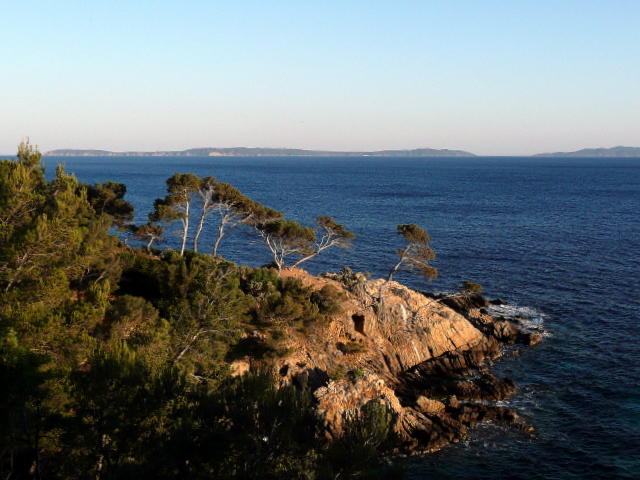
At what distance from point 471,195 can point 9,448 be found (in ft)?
447

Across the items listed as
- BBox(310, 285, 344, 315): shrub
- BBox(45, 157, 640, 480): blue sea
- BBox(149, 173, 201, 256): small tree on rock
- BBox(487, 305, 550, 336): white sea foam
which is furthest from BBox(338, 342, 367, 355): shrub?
BBox(487, 305, 550, 336): white sea foam

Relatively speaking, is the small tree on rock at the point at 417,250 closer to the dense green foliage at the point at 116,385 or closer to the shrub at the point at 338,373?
the shrub at the point at 338,373

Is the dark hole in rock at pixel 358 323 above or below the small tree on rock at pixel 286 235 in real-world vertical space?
below

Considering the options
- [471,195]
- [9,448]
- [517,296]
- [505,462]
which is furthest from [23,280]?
[471,195]

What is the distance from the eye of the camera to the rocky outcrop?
93.7 ft

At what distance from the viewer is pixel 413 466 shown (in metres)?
25.3

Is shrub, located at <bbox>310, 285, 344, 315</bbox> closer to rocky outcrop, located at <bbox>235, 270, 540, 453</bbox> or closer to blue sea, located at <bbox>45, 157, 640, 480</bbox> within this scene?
rocky outcrop, located at <bbox>235, 270, 540, 453</bbox>

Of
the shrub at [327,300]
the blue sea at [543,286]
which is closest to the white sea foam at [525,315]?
the blue sea at [543,286]

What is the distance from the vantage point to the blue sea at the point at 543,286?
26.2 metres

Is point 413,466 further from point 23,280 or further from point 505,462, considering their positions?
point 23,280

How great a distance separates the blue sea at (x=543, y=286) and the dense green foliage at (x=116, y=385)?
38.0 feet

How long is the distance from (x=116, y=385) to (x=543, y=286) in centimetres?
4949

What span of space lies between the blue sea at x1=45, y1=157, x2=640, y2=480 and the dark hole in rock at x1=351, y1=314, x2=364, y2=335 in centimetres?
1050

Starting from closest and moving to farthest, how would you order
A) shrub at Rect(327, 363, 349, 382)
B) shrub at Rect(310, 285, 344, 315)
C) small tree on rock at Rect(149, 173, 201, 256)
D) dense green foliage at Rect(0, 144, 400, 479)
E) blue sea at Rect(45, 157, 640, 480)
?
dense green foliage at Rect(0, 144, 400, 479) < blue sea at Rect(45, 157, 640, 480) < shrub at Rect(327, 363, 349, 382) < shrub at Rect(310, 285, 344, 315) < small tree on rock at Rect(149, 173, 201, 256)
